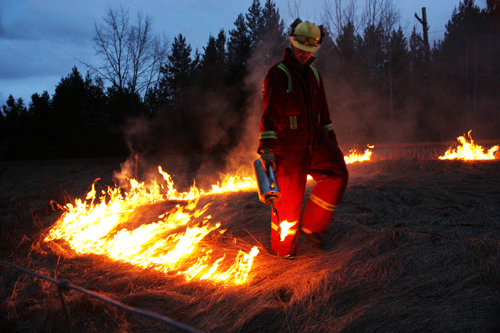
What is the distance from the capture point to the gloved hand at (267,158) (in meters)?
2.46

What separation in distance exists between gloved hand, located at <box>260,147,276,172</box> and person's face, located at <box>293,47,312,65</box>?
82 cm

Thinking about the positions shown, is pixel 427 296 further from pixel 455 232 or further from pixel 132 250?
pixel 132 250

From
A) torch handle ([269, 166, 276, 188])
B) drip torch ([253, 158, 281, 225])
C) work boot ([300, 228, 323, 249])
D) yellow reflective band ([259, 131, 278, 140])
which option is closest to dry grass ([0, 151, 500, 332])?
work boot ([300, 228, 323, 249])

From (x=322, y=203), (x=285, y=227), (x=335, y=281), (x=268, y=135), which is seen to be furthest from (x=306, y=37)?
(x=335, y=281)

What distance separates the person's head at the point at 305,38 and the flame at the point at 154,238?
5.38ft

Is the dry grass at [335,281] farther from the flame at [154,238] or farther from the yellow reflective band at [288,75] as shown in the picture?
the yellow reflective band at [288,75]

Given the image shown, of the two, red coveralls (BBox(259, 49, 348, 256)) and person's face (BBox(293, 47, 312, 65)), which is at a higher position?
person's face (BBox(293, 47, 312, 65))

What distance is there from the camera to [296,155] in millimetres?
2586

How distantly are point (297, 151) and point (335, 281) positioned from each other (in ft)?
3.32

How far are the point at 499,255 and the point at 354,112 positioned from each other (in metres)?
15.9

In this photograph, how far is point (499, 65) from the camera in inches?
775

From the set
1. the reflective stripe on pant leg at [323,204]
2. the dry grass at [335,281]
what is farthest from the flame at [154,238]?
the reflective stripe on pant leg at [323,204]

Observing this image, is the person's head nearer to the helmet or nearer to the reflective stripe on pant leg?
the helmet

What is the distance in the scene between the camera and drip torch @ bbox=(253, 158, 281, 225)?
237 cm
